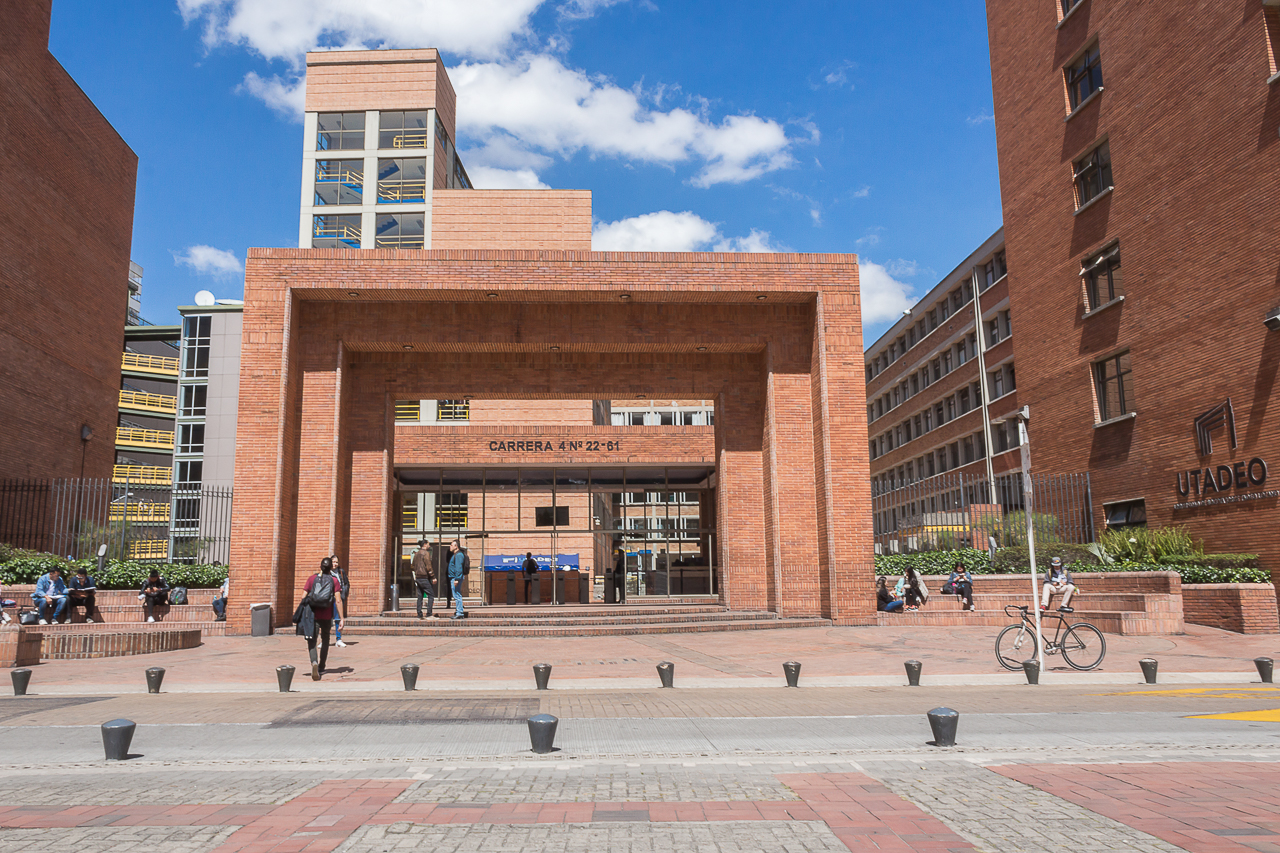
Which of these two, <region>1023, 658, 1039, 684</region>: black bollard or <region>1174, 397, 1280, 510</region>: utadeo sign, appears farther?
<region>1174, 397, 1280, 510</region>: utadeo sign

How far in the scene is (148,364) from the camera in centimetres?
5822

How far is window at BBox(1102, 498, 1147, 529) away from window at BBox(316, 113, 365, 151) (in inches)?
1846

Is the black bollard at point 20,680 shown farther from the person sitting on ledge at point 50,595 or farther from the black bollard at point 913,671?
the black bollard at point 913,671

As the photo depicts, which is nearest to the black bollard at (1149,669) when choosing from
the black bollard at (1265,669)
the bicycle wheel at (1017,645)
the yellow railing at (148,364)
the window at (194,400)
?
the black bollard at (1265,669)

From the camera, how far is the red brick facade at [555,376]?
20375mm

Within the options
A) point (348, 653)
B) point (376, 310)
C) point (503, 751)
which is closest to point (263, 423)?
point (376, 310)

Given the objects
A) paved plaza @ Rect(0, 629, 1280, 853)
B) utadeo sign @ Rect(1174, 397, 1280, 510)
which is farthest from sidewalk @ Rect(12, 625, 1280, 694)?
utadeo sign @ Rect(1174, 397, 1280, 510)

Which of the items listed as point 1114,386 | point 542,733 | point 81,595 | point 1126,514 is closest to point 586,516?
point 81,595

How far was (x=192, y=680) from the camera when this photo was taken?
39.6ft

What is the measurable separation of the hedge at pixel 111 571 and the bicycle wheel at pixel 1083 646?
19.7 metres

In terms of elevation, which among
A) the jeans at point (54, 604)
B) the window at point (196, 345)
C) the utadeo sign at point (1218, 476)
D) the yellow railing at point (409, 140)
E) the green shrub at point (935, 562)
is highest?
the yellow railing at point (409, 140)

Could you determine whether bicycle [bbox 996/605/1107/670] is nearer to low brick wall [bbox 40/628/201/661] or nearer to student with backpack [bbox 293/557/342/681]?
student with backpack [bbox 293/557/342/681]

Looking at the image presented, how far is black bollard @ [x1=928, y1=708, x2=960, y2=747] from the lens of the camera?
708 cm

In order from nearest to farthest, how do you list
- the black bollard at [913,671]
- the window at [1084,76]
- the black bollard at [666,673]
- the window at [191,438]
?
the black bollard at [666,673] → the black bollard at [913,671] → the window at [1084,76] → the window at [191,438]
